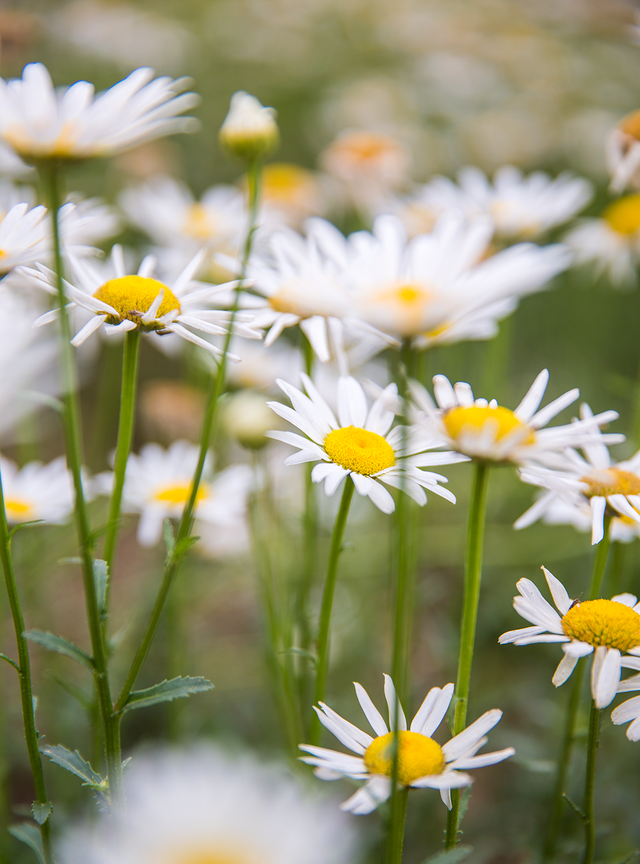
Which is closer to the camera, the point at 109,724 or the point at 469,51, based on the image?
the point at 109,724

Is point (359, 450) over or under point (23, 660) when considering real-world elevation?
over

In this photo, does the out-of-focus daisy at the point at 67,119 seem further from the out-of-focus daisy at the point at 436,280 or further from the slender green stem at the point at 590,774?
the slender green stem at the point at 590,774

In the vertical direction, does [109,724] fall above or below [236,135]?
below

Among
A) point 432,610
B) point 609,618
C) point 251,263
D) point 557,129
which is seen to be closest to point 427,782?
point 609,618

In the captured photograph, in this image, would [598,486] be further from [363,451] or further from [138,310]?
[138,310]

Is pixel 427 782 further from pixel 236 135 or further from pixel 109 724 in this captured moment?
pixel 236 135

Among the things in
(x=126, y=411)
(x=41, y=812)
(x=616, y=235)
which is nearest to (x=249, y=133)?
(x=126, y=411)

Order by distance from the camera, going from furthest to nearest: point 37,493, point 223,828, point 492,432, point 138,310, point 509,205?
point 509,205 → point 37,493 → point 138,310 → point 492,432 → point 223,828

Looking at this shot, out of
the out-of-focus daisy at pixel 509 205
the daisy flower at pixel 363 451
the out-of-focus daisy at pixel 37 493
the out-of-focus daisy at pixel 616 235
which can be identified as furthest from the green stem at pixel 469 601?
the out-of-focus daisy at pixel 616 235
